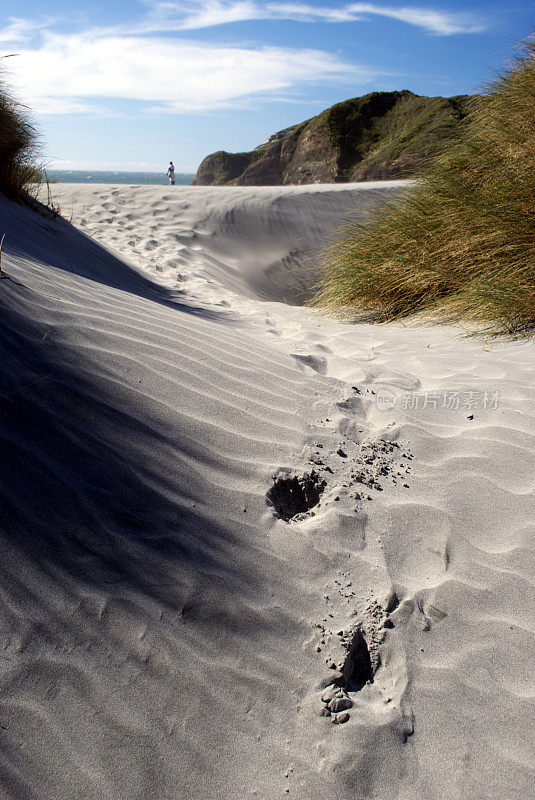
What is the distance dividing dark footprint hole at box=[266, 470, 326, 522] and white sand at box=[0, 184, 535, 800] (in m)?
0.05

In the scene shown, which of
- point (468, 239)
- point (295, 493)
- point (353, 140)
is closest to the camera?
point (295, 493)

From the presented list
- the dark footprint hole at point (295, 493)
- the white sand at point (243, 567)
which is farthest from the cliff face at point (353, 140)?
the dark footprint hole at point (295, 493)

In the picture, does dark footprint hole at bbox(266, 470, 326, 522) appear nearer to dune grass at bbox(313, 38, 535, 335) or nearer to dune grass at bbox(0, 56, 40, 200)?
dune grass at bbox(313, 38, 535, 335)

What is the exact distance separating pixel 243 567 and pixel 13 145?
15.2 ft

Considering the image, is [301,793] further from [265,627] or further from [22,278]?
[22,278]

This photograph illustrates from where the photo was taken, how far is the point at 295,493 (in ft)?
6.20

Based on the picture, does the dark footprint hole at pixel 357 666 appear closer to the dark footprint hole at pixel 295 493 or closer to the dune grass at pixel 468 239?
the dark footprint hole at pixel 295 493

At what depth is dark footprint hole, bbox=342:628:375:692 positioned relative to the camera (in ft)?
4.36

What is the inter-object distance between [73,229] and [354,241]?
9.17 ft

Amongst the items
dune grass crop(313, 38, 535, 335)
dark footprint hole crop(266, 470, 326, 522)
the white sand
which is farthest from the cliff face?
dark footprint hole crop(266, 470, 326, 522)

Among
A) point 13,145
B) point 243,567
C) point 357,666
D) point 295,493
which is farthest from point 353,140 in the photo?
point 357,666

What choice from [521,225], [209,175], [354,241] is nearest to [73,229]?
[354,241]

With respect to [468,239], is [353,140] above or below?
above

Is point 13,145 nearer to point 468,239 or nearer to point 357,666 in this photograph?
point 468,239
